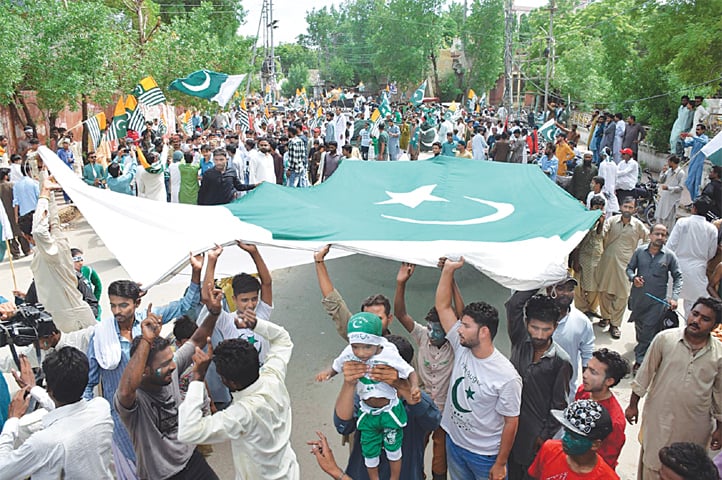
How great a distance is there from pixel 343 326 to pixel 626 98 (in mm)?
17570

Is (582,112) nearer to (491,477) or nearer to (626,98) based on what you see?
(626,98)

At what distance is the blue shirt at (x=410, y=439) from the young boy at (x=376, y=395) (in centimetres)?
7

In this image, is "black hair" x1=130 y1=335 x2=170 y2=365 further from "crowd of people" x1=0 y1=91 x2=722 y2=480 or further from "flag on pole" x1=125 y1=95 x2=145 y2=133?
"flag on pole" x1=125 y1=95 x2=145 y2=133

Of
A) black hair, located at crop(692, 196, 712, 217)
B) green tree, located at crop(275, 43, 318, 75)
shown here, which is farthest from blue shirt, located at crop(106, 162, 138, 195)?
green tree, located at crop(275, 43, 318, 75)

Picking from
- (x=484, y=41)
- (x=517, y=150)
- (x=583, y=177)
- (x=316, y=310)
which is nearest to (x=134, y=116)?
(x=316, y=310)

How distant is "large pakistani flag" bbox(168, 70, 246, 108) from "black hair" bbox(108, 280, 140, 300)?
10.4m

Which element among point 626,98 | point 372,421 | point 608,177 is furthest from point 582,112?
point 372,421

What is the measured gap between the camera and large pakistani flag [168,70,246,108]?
1329 centimetres

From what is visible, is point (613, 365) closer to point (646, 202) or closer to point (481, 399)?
point (481, 399)

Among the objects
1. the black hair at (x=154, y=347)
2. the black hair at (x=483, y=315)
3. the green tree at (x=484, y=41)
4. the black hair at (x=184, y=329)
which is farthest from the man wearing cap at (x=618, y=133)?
the green tree at (x=484, y=41)

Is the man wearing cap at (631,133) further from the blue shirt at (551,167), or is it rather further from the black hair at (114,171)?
the black hair at (114,171)

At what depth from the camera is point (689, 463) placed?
2.38m

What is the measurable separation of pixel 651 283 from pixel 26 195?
8512 mm

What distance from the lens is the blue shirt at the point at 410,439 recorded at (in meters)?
2.98
